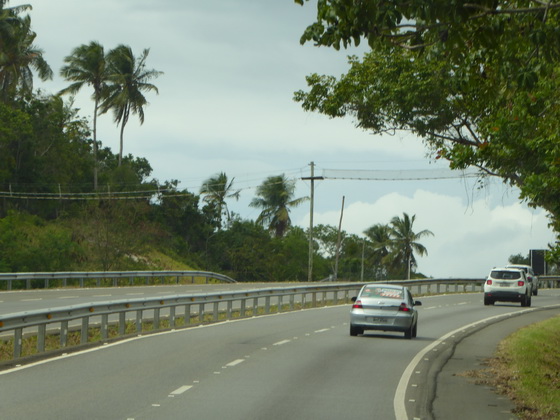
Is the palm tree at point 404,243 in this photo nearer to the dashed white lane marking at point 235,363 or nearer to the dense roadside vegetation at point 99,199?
the dense roadside vegetation at point 99,199

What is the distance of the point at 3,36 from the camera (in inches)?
2500

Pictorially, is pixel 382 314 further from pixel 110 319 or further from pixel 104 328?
pixel 110 319

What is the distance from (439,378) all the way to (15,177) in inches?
2265

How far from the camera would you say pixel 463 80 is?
14.2m

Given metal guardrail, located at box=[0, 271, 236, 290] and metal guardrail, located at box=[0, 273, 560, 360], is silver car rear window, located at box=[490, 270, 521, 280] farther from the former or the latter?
metal guardrail, located at box=[0, 271, 236, 290]

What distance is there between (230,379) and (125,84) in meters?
67.5

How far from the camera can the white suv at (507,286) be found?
42.8m

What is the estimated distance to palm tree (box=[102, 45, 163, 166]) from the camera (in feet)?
261

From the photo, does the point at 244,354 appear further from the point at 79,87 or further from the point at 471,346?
the point at 79,87

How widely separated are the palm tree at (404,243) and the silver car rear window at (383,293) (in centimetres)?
8324

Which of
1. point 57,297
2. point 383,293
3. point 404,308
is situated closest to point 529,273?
point 57,297

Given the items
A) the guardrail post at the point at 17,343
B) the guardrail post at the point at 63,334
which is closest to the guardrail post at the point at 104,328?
the guardrail post at the point at 63,334

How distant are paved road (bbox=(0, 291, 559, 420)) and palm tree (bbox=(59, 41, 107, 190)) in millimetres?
57921

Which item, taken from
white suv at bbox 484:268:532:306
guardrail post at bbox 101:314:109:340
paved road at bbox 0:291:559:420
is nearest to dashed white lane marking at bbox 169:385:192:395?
paved road at bbox 0:291:559:420
